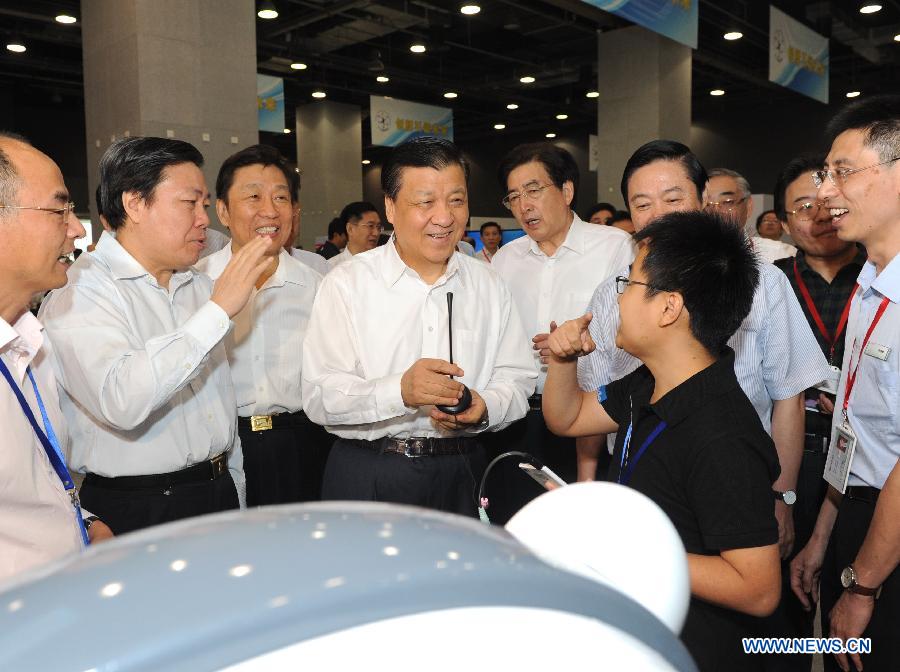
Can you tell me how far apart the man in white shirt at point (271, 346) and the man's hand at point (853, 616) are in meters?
1.65

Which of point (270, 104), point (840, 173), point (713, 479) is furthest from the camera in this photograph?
point (270, 104)

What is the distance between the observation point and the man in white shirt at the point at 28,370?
1341 millimetres

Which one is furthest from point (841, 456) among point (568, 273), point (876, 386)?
point (568, 273)

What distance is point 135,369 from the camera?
5.52 ft

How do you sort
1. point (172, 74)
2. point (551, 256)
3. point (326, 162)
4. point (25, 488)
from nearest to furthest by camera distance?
1. point (25, 488)
2. point (551, 256)
3. point (172, 74)
4. point (326, 162)

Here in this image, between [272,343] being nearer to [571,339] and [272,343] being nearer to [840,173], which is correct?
[571,339]

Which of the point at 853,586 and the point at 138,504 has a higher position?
the point at 138,504

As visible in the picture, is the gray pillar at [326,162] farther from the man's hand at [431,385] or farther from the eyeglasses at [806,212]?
the man's hand at [431,385]

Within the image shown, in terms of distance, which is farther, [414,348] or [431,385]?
[414,348]

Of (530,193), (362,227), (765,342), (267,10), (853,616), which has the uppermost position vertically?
(267,10)

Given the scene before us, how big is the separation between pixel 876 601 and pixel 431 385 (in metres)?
1.12

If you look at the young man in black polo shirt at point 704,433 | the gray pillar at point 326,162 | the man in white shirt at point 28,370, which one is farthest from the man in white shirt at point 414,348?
the gray pillar at point 326,162

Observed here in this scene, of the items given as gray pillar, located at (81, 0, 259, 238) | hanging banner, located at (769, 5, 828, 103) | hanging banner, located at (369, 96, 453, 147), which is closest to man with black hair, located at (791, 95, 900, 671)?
gray pillar, located at (81, 0, 259, 238)

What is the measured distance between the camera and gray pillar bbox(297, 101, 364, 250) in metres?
13.4
